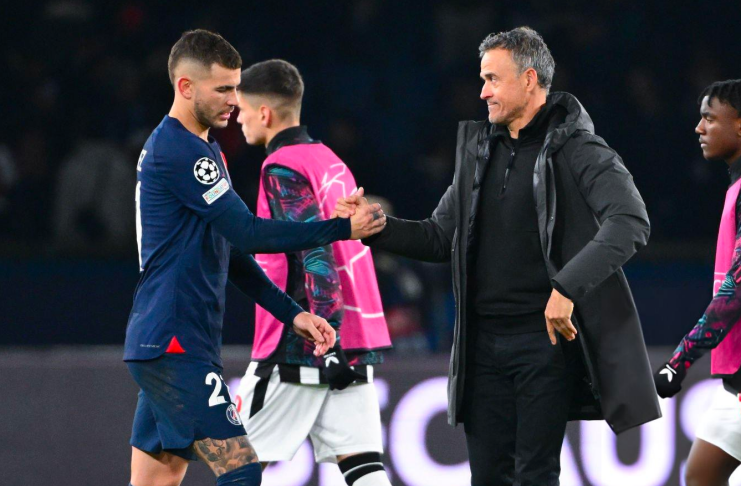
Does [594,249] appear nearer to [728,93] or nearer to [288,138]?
[728,93]

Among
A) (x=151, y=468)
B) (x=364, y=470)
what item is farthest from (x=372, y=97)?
(x=151, y=468)

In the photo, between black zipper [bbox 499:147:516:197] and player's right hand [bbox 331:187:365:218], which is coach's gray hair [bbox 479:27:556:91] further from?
player's right hand [bbox 331:187:365:218]

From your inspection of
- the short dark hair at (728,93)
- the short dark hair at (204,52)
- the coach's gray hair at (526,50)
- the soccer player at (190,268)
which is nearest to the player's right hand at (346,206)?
the soccer player at (190,268)

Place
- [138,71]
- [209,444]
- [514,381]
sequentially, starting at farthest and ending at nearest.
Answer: [138,71], [514,381], [209,444]

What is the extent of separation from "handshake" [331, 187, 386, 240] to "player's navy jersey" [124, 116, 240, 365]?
1.47 ft

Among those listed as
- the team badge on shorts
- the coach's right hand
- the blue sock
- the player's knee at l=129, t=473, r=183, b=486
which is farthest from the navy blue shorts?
the coach's right hand

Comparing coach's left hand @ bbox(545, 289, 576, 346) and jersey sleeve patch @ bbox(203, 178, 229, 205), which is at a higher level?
jersey sleeve patch @ bbox(203, 178, 229, 205)

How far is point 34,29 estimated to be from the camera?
10.0 metres

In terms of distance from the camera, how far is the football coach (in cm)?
394

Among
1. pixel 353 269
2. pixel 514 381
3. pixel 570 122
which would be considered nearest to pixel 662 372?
pixel 514 381

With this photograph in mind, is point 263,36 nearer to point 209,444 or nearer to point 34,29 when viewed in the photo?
point 34,29

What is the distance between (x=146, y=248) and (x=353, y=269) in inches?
51.6

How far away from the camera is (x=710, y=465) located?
4371 mm

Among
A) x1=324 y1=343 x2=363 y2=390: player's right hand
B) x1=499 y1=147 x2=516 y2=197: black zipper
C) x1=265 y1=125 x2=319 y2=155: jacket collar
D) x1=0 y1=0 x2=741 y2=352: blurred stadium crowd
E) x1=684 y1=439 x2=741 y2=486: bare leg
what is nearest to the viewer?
x1=499 y1=147 x2=516 y2=197: black zipper
